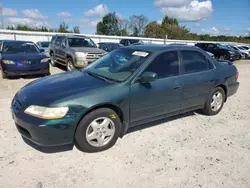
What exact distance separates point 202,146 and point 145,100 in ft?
4.05

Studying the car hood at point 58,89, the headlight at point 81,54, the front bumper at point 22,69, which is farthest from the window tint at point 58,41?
→ the car hood at point 58,89

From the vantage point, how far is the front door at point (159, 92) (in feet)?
10.5

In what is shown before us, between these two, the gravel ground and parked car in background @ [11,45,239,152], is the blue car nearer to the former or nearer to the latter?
the gravel ground

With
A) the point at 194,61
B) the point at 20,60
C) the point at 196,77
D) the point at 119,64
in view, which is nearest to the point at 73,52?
the point at 20,60

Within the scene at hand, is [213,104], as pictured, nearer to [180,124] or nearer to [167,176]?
[180,124]

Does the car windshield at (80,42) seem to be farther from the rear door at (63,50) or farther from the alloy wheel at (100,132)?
the alloy wheel at (100,132)

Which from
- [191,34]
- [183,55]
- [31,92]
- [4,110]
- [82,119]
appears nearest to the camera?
[82,119]

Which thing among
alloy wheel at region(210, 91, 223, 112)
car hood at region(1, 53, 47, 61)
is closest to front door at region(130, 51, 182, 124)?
alloy wheel at region(210, 91, 223, 112)

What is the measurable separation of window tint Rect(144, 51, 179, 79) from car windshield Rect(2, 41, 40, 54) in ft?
21.8

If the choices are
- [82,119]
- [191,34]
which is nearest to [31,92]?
[82,119]

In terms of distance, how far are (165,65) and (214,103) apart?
5.98ft

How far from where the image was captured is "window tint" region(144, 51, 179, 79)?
3426mm

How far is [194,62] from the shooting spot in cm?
406

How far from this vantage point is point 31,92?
2980 mm
